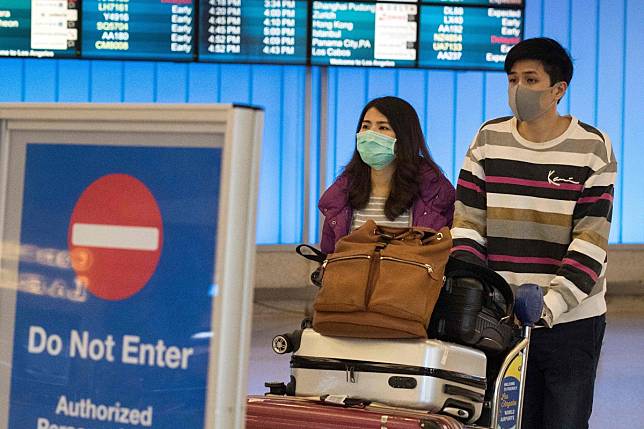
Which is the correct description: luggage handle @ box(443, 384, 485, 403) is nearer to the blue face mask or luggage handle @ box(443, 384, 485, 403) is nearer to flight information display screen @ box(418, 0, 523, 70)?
the blue face mask

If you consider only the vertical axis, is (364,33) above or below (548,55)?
above

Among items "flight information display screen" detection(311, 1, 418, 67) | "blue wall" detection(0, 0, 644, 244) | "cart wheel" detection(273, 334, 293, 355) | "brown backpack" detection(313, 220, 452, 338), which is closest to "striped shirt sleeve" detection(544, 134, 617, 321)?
"brown backpack" detection(313, 220, 452, 338)

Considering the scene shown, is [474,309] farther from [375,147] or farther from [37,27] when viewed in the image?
[37,27]

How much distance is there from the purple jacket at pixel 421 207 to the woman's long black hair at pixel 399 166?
0.02 m

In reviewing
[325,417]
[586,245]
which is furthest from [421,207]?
[325,417]

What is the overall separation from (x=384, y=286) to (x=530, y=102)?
0.72 m

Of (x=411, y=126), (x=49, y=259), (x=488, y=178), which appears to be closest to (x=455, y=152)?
(x=411, y=126)

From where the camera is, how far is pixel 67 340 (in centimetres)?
176

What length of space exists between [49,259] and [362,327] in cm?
89

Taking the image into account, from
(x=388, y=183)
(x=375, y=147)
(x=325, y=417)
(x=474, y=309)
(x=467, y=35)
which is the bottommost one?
(x=325, y=417)

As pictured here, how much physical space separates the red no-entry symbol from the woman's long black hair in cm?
174

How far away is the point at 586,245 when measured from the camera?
275 cm

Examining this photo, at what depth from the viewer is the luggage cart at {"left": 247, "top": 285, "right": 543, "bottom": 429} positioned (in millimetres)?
2445

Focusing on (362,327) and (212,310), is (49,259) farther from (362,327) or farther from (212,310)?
(362,327)
